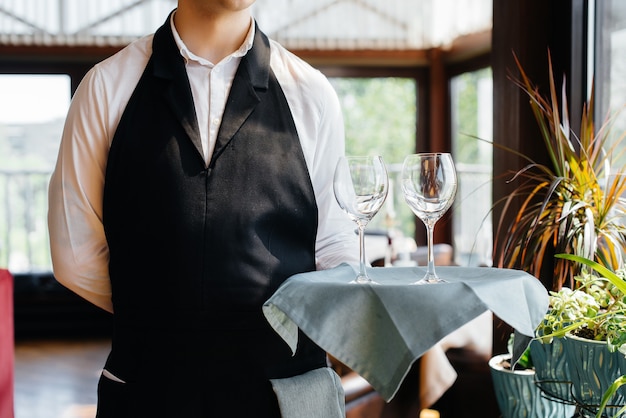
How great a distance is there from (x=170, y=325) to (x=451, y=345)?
2.35 meters

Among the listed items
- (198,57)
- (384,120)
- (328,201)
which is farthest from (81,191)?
(384,120)

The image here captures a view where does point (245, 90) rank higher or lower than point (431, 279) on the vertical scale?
higher

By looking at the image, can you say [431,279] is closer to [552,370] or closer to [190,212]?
[190,212]

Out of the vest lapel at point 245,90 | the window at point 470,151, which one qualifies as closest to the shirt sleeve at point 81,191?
the vest lapel at point 245,90

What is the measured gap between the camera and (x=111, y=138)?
58.2 inches

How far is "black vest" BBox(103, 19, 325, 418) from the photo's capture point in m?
1.43

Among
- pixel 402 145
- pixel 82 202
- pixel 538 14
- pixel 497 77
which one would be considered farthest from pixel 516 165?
pixel 402 145

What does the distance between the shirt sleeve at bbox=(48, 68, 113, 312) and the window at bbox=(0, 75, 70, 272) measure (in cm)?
536

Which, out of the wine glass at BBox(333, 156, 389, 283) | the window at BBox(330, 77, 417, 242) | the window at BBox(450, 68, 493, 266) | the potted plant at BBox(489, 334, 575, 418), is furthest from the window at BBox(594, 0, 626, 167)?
the window at BBox(330, 77, 417, 242)

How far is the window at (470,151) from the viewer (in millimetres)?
6402

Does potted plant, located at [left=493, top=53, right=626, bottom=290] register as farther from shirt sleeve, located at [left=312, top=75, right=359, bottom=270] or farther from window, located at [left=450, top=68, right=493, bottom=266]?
window, located at [left=450, top=68, right=493, bottom=266]

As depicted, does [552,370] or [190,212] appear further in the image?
[552,370]

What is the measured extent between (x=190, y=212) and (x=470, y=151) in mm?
5482

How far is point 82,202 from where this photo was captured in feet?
Result: 4.86
